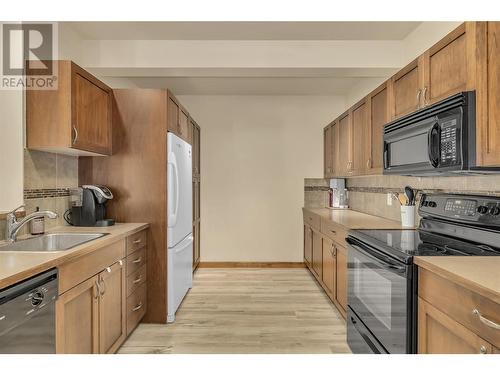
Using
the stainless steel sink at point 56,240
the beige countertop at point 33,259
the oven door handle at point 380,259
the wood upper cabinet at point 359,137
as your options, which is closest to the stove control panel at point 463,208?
the oven door handle at point 380,259

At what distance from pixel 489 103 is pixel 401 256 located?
0.78 m

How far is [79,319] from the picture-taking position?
188 centimetres

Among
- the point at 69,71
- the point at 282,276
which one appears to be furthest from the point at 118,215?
the point at 282,276

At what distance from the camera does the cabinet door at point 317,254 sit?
396cm

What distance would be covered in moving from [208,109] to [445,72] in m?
3.76

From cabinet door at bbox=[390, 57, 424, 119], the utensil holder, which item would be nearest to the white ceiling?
cabinet door at bbox=[390, 57, 424, 119]

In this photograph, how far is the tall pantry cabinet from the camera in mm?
3053

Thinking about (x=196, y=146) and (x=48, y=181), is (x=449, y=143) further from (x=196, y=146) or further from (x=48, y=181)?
(x=196, y=146)

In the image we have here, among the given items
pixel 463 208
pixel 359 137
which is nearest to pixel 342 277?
pixel 463 208

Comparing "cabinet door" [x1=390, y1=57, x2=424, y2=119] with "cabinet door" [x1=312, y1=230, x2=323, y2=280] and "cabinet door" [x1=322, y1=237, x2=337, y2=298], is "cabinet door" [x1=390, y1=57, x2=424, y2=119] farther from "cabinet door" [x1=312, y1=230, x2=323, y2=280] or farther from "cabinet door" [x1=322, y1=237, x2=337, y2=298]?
"cabinet door" [x1=312, y1=230, x2=323, y2=280]

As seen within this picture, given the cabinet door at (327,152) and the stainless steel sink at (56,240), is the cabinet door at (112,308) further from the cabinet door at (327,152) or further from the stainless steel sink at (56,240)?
the cabinet door at (327,152)

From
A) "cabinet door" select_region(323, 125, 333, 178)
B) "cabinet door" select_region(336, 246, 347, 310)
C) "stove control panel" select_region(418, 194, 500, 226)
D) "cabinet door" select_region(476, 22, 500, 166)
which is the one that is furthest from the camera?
"cabinet door" select_region(323, 125, 333, 178)

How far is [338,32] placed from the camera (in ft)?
10.6
